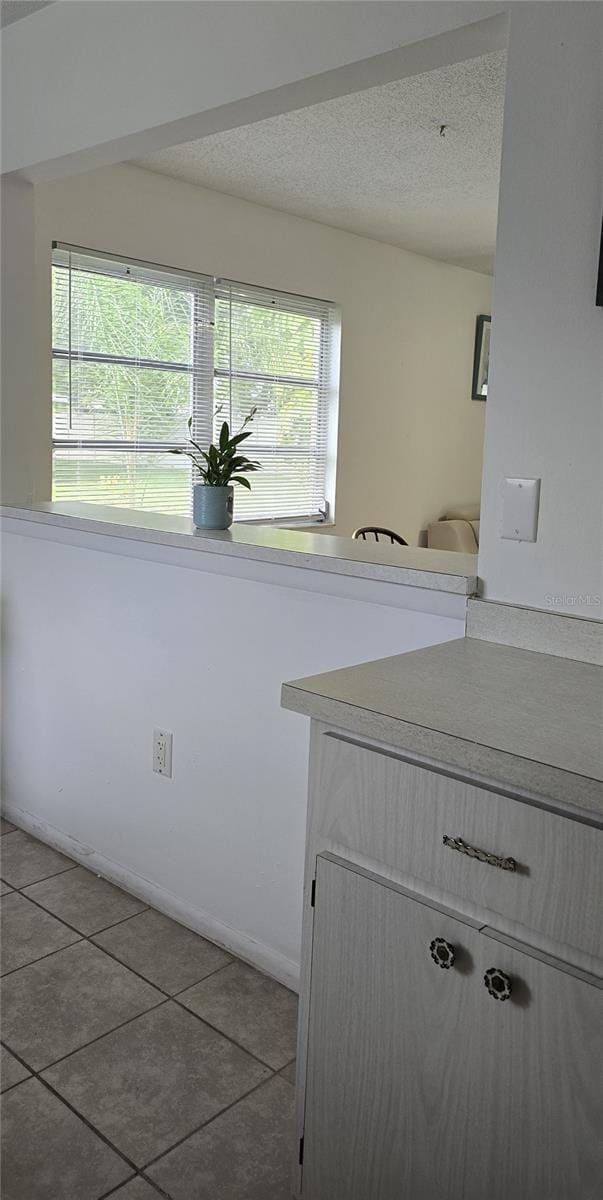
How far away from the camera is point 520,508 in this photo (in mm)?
1670

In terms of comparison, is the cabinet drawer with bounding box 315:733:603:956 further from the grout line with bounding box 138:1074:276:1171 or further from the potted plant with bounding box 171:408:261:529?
the potted plant with bounding box 171:408:261:529

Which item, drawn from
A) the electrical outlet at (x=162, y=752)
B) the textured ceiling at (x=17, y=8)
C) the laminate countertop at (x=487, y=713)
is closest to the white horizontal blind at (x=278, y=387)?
the textured ceiling at (x=17, y=8)

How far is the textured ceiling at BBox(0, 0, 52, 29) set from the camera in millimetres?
2576

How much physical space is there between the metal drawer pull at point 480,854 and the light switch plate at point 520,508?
2.18 feet

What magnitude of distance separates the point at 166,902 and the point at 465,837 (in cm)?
149

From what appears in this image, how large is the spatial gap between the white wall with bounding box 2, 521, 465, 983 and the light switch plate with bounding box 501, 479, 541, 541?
0.16 meters

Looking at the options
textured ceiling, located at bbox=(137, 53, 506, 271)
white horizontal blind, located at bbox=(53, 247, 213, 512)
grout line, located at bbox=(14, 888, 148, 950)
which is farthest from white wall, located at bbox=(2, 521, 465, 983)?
textured ceiling, located at bbox=(137, 53, 506, 271)

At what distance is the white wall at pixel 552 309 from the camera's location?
1.52m

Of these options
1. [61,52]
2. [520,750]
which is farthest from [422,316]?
[520,750]

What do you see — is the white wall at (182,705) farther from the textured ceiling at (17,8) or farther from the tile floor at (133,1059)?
the textured ceiling at (17,8)

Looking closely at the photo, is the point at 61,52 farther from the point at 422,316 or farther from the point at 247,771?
the point at 422,316

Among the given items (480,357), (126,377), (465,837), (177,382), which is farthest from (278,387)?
(465,837)

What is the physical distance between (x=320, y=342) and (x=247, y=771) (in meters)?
3.69

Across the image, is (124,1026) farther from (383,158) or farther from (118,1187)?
(383,158)
